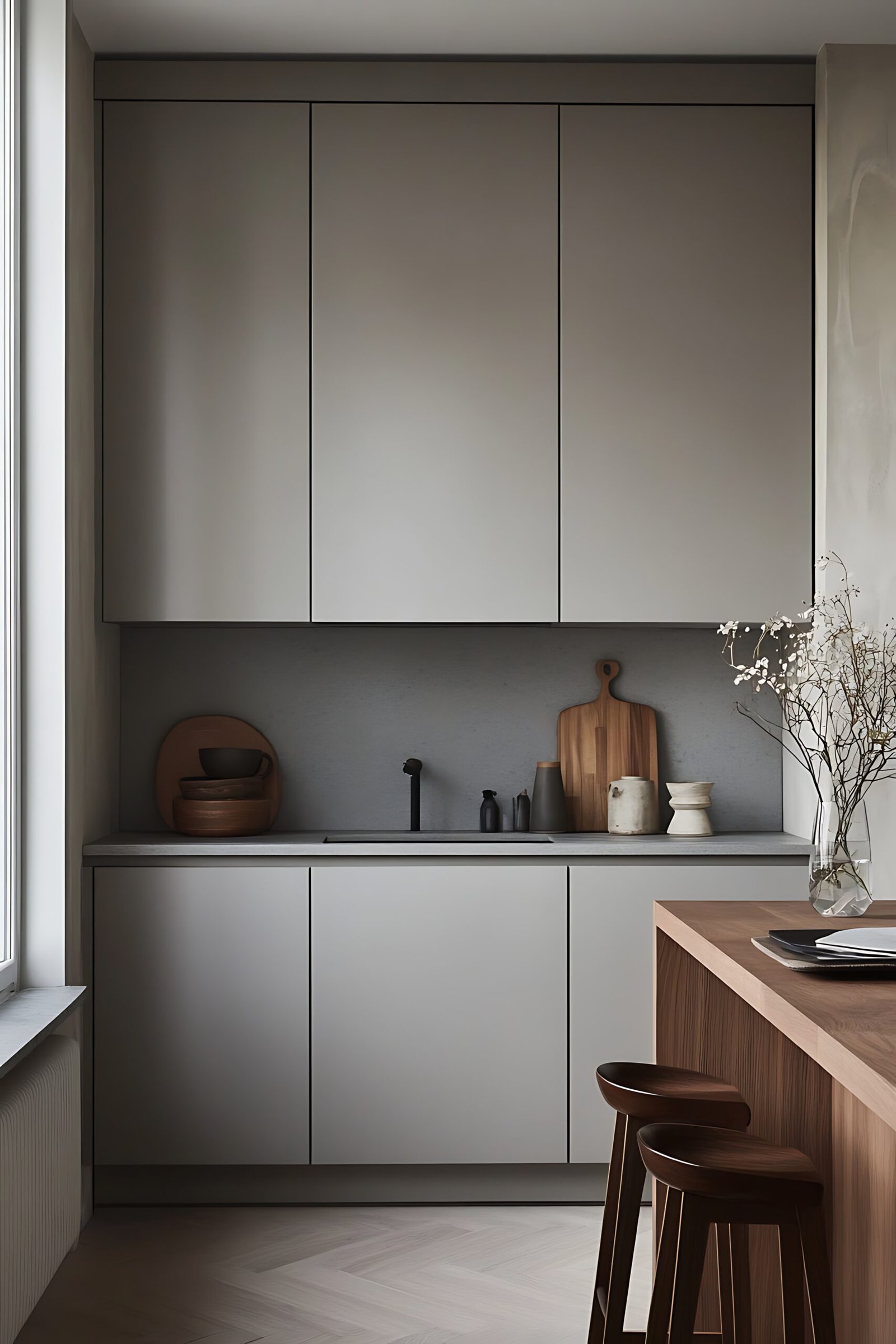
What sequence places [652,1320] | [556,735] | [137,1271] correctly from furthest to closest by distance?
[556,735] < [137,1271] < [652,1320]

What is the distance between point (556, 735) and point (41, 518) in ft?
5.25

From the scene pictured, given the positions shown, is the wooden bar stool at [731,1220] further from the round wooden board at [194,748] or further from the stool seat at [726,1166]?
the round wooden board at [194,748]

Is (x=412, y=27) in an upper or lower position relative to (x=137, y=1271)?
upper

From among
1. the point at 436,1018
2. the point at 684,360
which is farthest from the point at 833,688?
the point at 436,1018

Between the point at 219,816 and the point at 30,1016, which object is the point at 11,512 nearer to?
the point at 219,816

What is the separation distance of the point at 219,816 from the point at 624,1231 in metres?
1.76

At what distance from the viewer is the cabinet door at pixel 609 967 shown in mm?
3111

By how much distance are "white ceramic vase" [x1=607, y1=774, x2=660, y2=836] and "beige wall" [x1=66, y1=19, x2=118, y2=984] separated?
1430mm

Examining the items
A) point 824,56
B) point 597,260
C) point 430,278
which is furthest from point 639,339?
point 824,56

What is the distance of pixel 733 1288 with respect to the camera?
1.78 m

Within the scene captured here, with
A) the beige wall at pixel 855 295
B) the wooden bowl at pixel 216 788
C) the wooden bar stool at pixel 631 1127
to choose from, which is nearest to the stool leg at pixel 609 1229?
the wooden bar stool at pixel 631 1127

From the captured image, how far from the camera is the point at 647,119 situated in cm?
327

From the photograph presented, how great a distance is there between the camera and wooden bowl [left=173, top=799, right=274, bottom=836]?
328 centimetres

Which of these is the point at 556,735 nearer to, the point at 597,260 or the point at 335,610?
the point at 335,610
